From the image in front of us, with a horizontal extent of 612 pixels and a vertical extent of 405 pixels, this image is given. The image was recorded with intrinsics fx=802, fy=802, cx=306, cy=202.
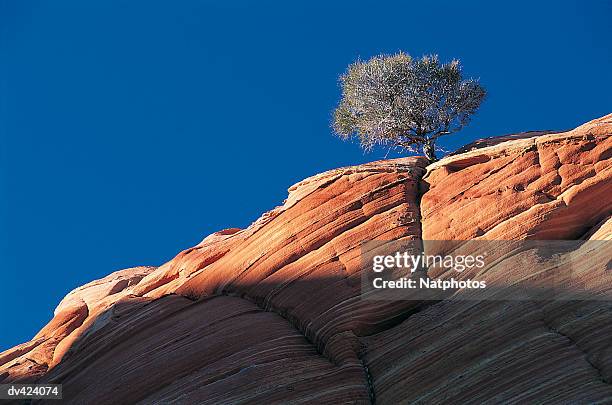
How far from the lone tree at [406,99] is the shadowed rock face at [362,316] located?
33.2ft

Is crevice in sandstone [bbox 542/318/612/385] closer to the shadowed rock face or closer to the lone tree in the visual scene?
the shadowed rock face

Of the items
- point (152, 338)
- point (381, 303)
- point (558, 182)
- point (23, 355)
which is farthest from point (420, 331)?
point (23, 355)

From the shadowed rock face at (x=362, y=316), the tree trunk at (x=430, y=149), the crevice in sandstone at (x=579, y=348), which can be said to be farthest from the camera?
the tree trunk at (x=430, y=149)

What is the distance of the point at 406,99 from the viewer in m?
32.7

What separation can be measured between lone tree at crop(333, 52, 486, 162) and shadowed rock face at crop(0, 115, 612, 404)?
10106 millimetres

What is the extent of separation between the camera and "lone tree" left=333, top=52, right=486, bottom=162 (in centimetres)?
3238

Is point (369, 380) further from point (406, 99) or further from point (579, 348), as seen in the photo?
point (406, 99)

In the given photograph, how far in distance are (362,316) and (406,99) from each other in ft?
55.7

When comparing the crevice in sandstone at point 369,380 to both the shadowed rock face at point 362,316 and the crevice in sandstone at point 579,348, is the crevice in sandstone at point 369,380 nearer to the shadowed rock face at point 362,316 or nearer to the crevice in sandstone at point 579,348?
the shadowed rock face at point 362,316

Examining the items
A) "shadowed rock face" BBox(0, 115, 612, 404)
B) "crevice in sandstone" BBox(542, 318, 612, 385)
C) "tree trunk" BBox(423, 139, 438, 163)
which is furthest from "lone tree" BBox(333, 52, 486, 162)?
"crevice in sandstone" BBox(542, 318, 612, 385)

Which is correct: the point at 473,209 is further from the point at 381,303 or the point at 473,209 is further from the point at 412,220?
the point at 381,303

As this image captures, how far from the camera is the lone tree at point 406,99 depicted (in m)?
32.4

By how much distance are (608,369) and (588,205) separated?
181 inches

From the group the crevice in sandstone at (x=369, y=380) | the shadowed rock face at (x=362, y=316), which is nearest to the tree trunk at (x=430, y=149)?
the shadowed rock face at (x=362, y=316)
